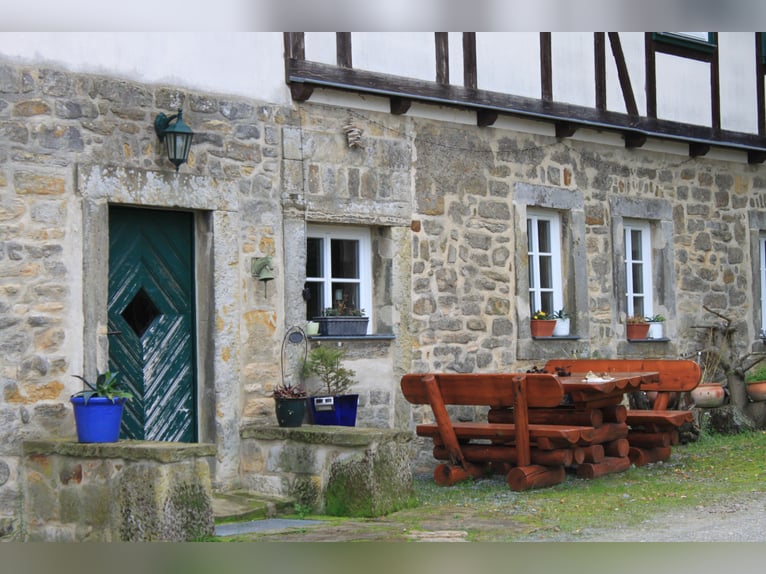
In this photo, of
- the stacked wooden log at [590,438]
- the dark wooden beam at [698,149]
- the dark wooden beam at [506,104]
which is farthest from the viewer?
the dark wooden beam at [698,149]

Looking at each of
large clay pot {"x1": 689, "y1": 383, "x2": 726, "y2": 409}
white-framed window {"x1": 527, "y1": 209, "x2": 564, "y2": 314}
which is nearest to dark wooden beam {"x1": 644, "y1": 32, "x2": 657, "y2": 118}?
white-framed window {"x1": 527, "y1": 209, "x2": 564, "y2": 314}

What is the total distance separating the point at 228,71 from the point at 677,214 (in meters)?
5.65

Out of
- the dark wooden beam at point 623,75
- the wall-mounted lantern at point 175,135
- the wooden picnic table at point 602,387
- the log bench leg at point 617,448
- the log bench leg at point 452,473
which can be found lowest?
the log bench leg at point 452,473

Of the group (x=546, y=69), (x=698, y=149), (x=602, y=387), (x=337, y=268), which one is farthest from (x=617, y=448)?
(x=698, y=149)

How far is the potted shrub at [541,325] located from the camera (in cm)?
1038

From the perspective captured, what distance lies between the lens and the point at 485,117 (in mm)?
9930

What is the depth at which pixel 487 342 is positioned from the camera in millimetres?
9914

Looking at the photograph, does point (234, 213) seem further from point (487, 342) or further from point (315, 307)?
point (487, 342)

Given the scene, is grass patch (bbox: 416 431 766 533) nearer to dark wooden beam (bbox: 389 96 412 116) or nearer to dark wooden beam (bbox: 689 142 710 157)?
dark wooden beam (bbox: 389 96 412 116)

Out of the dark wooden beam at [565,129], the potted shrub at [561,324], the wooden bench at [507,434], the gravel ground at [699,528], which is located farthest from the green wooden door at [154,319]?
the dark wooden beam at [565,129]

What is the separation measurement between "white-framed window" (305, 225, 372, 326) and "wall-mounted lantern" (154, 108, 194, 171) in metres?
1.45

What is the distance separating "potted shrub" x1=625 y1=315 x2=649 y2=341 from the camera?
37.2 feet

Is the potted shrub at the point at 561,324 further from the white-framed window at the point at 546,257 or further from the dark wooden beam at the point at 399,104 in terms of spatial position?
the dark wooden beam at the point at 399,104

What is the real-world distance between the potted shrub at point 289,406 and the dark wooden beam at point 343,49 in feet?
8.64
